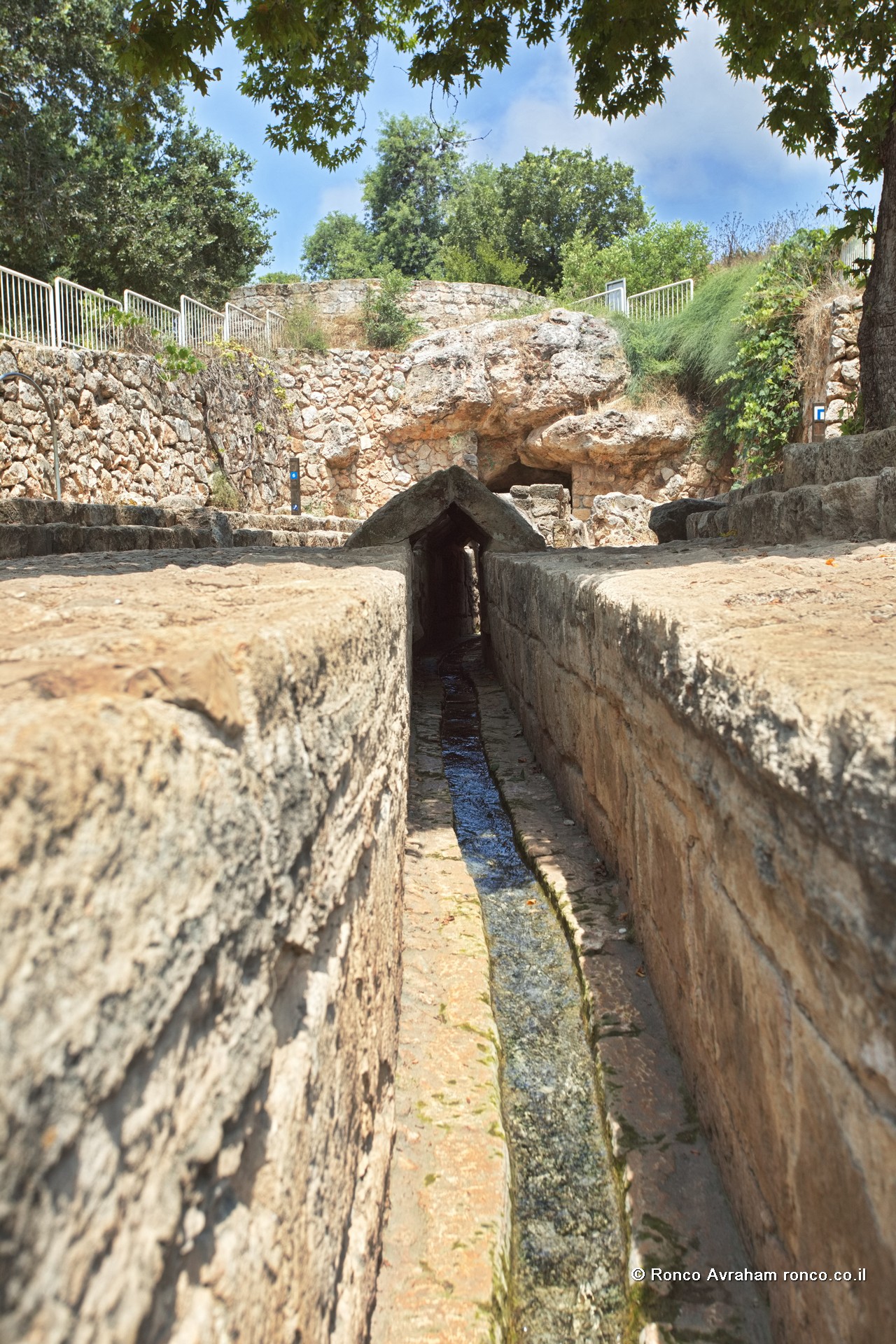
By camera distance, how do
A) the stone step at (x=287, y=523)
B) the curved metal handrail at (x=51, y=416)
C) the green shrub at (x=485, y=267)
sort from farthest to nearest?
1. the green shrub at (x=485, y=267)
2. the stone step at (x=287, y=523)
3. the curved metal handrail at (x=51, y=416)

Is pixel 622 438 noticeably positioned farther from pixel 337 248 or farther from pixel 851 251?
pixel 337 248

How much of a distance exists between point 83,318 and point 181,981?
37.9 feet

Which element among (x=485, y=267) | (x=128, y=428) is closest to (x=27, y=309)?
(x=128, y=428)

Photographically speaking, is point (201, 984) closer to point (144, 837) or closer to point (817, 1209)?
point (144, 837)

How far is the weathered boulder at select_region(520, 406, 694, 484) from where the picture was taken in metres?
15.5

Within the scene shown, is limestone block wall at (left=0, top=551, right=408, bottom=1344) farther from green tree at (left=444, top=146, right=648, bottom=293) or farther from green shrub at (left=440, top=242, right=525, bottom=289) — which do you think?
green tree at (left=444, top=146, right=648, bottom=293)

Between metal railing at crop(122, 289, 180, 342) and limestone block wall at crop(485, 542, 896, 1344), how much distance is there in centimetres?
1067

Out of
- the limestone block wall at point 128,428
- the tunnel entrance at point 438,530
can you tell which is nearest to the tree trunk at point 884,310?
the tunnel entrance at point 438,530

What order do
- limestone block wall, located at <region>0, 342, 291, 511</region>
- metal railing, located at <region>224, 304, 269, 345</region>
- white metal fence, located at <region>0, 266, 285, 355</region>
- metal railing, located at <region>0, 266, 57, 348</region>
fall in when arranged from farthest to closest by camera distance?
1. metal railing, located at <region>224, 304, 269, 345</region>
2. white metal fence, located at <region>0, 266, 285, 355</region>
3. metal railing, located at <region>0, 266, 57, 348</region>
4. limestone block wall, located at <region>0, 342, 291, 511</region>

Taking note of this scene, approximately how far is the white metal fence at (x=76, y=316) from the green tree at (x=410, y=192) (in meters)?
15.9

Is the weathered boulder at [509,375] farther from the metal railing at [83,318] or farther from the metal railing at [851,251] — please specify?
the metal railing at [83,318]

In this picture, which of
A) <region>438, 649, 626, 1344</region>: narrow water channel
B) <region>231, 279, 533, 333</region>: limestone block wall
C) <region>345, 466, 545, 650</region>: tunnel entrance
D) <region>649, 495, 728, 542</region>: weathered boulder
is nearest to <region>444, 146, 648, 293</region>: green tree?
<region>231, 279, 533, 333</region>: limestone block wall

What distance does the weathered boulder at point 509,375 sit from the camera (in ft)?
53.5

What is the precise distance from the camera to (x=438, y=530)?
9.78 meters
